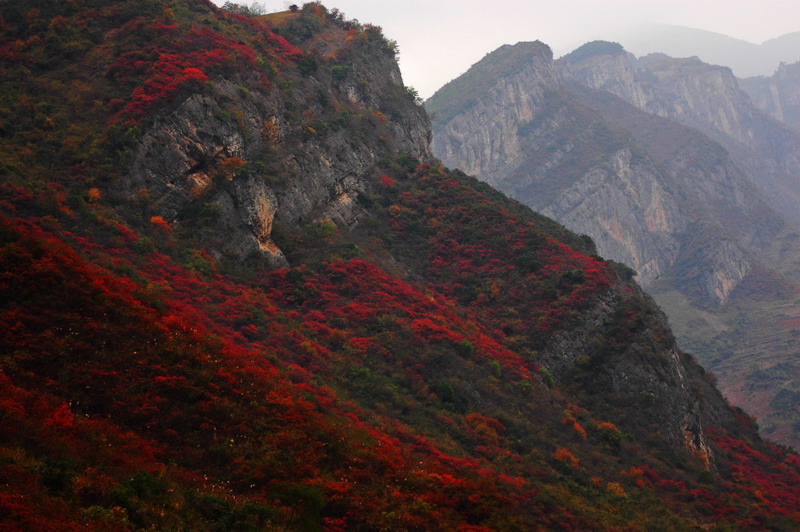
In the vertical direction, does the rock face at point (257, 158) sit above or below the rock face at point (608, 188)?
below

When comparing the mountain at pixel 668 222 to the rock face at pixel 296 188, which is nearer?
the rock face at pixel 296 188

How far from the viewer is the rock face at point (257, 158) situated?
138 feet

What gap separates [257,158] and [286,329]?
1980cm

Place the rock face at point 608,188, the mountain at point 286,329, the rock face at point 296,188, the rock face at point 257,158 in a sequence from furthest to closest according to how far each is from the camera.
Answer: the rock face at point 608,188
the rock face at point 296,188
the rock face at point 257,158
the mountain at point 286,329

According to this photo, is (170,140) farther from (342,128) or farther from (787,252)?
(787,252)

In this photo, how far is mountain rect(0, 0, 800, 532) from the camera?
1778 cm

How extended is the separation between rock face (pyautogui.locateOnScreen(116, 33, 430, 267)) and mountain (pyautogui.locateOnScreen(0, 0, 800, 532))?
218 mm

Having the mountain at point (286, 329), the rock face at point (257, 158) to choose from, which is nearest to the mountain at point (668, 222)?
the rock face at point (257, 158)

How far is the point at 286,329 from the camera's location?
36.4 meters

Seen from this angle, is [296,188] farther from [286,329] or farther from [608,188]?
[608,188]

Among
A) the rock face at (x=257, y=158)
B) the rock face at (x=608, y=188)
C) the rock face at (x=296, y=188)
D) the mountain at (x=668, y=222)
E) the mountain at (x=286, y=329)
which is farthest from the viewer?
the rock face at (x=608, y=188)

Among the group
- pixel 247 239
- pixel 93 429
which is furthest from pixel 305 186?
pixel 93 429

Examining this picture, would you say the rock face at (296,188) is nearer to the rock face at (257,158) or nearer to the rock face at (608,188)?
the rock face at (257,158)

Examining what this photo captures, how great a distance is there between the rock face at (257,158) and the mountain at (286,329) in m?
0.22
